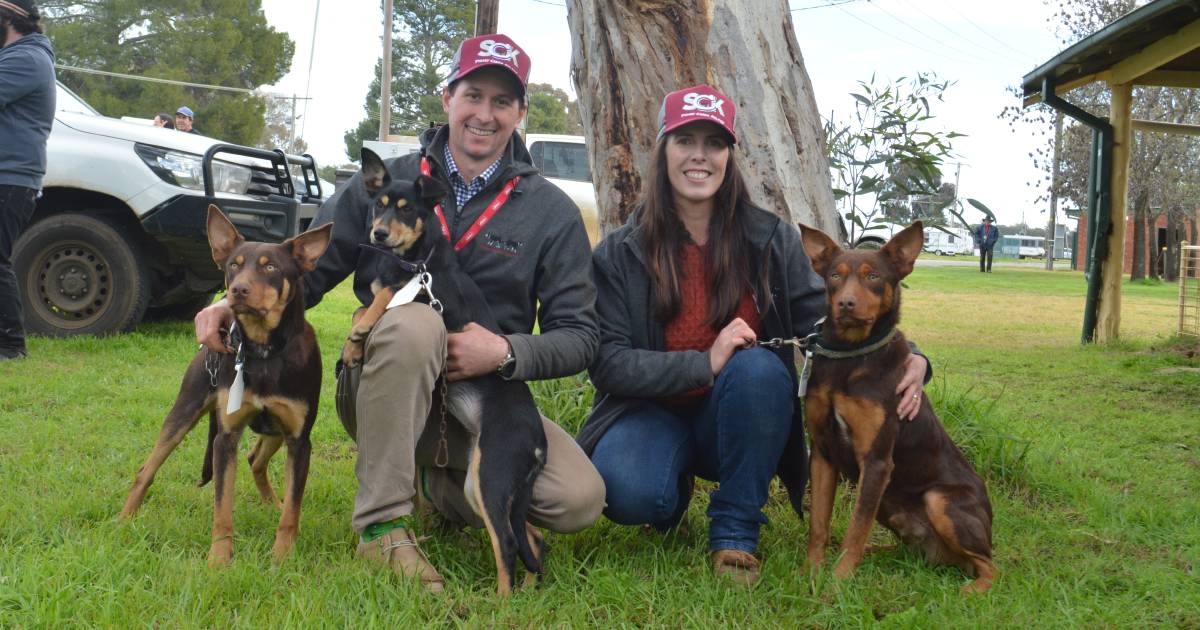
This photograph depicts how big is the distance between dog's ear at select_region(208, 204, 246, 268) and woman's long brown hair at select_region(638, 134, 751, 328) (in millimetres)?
1460

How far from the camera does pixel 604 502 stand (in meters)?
3.26

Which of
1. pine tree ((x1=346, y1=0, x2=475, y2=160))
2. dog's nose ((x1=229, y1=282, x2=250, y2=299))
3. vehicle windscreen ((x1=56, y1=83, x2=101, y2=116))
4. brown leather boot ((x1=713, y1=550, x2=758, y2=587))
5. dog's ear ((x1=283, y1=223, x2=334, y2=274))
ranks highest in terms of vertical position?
pine tree ((x1=346, y1=0, x2=475, y2=160))

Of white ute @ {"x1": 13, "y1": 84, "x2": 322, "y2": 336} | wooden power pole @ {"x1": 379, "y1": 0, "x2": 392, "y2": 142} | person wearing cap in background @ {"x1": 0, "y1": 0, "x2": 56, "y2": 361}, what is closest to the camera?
person wearing cap in background @ {"x1": 0, "y1": 0, "x2": 56, "y2": 361}

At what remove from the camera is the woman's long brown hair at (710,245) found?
344 cm

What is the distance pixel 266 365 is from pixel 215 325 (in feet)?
0.84

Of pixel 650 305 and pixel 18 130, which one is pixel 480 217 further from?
pixel 18 130

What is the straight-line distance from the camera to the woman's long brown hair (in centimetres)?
344

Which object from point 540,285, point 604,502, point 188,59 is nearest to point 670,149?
point 540,285

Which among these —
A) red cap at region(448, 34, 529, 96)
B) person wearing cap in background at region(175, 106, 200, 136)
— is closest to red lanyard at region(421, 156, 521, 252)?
red cap at region(448, 34, 529, 96)

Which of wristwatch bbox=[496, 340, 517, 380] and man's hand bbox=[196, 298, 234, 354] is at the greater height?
man's hand bbox=[196, 298, 234, 354]

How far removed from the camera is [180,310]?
8555mm

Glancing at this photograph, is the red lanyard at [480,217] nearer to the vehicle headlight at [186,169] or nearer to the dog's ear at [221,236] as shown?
the dog's ear at [221,236]

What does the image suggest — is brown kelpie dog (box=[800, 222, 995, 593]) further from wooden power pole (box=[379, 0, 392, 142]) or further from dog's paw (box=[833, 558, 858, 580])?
wooden power pole (box=[379, 0, 392, 142])

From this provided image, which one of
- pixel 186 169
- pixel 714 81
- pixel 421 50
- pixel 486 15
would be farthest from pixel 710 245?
pixel 421 50
